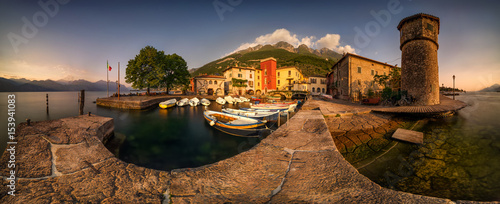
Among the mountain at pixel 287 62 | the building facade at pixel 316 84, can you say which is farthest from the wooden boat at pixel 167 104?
the building facade at pixel 316 84

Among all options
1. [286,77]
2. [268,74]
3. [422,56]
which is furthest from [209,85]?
[422,56]

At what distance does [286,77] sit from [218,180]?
48.4 meters

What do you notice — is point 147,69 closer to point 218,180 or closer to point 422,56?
point 218,180

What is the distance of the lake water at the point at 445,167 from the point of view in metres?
4.99

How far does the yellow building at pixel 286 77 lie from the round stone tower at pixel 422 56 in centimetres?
3179

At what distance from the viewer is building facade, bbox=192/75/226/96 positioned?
154 ft

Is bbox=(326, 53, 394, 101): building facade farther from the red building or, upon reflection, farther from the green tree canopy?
the green tree canopy

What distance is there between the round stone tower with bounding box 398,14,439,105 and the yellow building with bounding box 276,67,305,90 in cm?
3179

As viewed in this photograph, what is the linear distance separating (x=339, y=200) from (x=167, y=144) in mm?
13235

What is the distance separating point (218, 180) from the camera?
8.55ft

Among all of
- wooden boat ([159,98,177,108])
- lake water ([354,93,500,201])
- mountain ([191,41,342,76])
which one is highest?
mountain ([191,41,342,76])

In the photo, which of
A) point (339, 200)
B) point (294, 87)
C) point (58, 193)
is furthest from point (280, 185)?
point (294, 87)

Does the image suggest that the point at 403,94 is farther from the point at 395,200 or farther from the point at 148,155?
the point at 148,155

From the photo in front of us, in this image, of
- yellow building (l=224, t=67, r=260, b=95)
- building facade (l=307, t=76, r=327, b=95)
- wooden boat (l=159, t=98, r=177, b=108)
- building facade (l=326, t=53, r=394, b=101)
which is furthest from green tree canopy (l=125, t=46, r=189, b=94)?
building facade (l=307, t=76, r=327, b=95)
